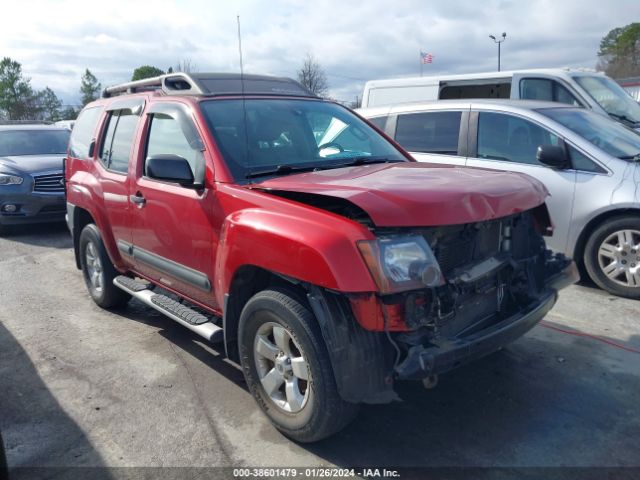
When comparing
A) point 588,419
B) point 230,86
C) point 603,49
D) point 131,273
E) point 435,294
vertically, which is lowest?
point 588,419

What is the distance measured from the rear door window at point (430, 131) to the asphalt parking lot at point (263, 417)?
2.46 meters

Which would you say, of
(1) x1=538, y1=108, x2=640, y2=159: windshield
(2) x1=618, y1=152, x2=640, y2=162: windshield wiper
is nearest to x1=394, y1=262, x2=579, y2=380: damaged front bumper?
(2) x1=618, y1=152, x2=640, y2=162: windshield wiper

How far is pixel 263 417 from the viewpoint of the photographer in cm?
336

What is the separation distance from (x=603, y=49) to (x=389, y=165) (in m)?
74.2

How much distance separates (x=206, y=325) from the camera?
364cm

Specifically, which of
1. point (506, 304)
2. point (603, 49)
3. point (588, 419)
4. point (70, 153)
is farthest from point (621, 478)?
point (603, 49)

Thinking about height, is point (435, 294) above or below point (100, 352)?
above

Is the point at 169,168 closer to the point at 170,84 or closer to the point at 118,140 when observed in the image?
the point at 170,84

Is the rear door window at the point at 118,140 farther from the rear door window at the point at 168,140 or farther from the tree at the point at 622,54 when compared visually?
the tree at the point at 622,54

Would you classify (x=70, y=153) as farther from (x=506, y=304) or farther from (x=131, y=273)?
(x=506, y=304)

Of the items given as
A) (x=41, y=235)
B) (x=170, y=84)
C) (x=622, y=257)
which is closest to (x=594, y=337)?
(x=622, y=257)

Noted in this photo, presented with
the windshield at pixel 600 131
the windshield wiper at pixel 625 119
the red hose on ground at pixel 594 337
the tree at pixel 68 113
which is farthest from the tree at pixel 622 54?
the red hose on ground at pixel 594 337

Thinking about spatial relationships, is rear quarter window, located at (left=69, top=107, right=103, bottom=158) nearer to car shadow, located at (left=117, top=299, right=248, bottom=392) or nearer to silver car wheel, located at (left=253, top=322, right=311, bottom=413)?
car shadow, located at (left=117, top=299, right=248, bottom=392)

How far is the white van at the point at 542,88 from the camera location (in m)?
8.27
